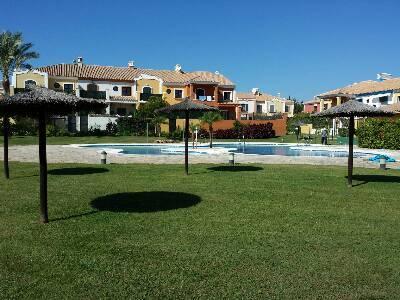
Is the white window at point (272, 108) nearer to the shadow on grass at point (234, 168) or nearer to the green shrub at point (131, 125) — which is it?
the green shrub at point (131, 125)

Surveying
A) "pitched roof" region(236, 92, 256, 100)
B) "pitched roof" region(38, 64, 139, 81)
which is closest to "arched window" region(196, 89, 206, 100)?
"pitched roof" region(38, 64, 139, 81)

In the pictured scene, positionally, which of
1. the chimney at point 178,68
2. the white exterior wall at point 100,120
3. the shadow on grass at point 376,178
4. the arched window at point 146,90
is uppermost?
the chimney at point 178,68

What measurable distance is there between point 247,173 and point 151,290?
34.8 ft

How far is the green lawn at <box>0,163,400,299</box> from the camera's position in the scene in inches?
200

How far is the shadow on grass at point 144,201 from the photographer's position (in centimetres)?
921

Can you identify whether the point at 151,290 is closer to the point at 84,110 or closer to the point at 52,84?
the point at 84,110

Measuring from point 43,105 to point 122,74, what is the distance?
49.6 m

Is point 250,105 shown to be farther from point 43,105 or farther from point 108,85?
point 43,105

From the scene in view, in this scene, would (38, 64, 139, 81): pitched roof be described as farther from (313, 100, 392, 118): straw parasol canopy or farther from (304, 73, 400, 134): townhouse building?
(313, 100, 392, 118): straw parasol canopy

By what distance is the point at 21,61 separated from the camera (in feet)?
156

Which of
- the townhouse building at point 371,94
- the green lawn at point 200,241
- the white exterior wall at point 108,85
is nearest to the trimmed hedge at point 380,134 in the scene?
the townhouse building at point 371,94

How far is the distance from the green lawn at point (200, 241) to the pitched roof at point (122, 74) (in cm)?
4256

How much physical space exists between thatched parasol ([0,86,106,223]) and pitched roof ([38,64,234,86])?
148ft

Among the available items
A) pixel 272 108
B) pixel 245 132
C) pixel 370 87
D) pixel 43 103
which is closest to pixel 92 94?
pixel 245 132
